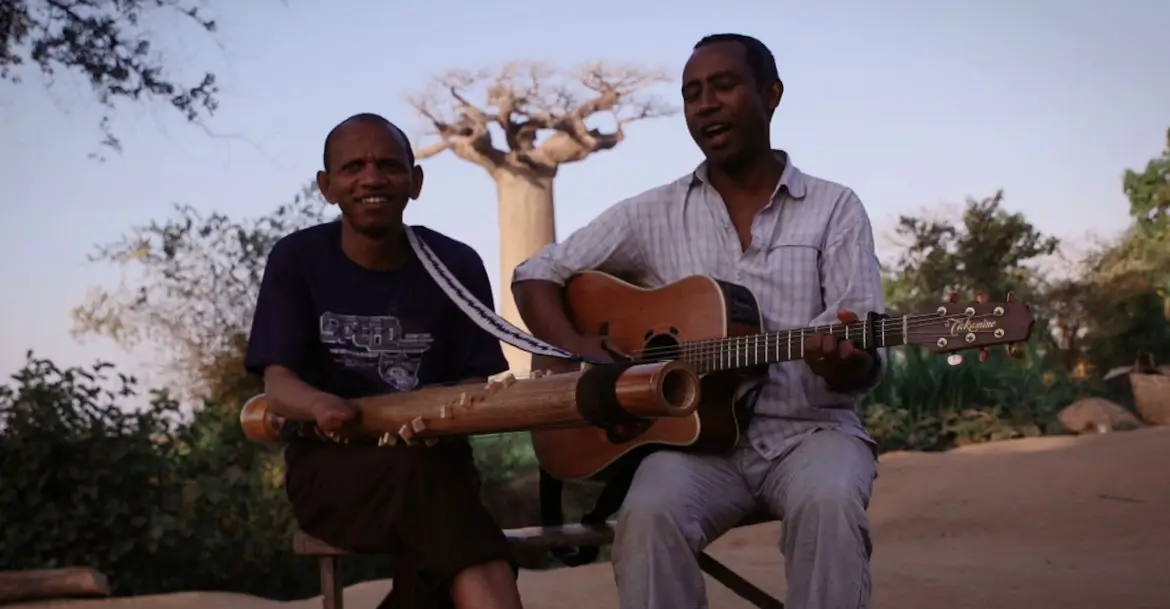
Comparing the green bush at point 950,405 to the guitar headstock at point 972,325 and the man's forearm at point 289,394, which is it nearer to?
the guitar headstock at point 972,325

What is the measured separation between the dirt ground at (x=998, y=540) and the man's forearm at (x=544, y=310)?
2110mm

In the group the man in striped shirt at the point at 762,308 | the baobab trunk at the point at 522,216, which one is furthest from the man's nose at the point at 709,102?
the baobab trunk at the point at 522,216

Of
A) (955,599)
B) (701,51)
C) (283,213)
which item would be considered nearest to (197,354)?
(283,213)

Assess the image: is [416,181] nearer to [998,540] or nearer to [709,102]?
[709,102]

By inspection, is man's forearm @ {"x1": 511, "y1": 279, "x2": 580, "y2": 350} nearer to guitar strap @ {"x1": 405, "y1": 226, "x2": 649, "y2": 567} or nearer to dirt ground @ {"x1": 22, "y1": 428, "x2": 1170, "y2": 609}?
guitar strap @ {"x1": 405, "y1": 226, "x2": 649, "y2": 567}

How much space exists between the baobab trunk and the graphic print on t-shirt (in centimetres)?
1126

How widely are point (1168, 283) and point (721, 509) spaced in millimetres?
11578

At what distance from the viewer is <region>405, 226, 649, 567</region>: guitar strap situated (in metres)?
2.92

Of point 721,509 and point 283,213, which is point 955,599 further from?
point 283,213

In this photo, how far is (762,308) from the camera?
133 inches

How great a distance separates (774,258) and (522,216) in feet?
37.5

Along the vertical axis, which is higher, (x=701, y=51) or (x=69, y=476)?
(x=701, y=51)

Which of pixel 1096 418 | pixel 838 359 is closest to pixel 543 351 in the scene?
pixel 838 359

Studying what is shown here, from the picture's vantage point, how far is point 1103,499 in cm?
767
